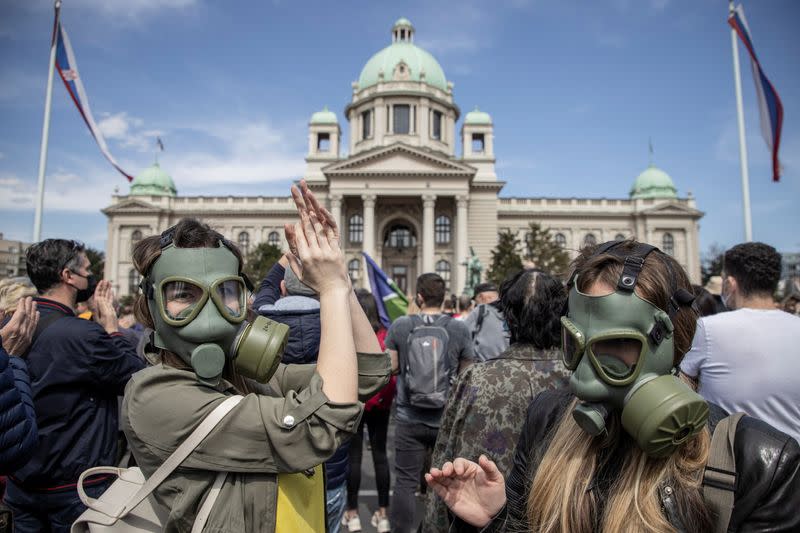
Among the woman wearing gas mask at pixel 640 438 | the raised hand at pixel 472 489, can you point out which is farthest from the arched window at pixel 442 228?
the woman wearing gas mask at pixel 640 438

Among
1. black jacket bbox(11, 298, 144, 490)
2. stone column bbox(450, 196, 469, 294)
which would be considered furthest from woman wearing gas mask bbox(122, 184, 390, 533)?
stone column bbox(450, 196, 469, 294)

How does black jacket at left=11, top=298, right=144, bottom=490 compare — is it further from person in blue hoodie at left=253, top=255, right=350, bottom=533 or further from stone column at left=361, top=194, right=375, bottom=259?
stone column at left=361, top=194, right=375, bottom=259

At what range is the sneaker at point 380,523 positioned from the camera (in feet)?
18.0

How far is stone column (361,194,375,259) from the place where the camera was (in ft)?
136

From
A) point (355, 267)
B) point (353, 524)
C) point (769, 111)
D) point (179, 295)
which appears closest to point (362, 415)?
point (179, 295)

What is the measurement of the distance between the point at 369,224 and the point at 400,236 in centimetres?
572

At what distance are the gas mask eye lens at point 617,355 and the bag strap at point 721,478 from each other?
270mm

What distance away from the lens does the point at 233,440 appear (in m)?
1.59

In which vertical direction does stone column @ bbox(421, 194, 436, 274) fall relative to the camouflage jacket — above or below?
above

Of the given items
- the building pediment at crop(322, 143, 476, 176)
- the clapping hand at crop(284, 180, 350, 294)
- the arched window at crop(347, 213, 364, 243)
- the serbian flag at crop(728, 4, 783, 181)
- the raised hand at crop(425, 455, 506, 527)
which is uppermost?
the building pediment at crop(322, 143, 476, 176)

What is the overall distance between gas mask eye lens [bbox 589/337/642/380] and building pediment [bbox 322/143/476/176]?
41084 mm

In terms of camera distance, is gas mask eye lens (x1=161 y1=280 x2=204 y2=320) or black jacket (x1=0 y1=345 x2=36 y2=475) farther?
black jacket (x1=0 y1=345 x2=36 y2=475)

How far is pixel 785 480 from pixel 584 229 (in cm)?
5292

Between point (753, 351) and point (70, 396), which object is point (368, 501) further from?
point (753, 351)
